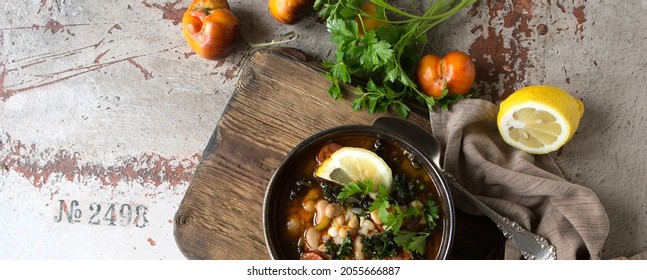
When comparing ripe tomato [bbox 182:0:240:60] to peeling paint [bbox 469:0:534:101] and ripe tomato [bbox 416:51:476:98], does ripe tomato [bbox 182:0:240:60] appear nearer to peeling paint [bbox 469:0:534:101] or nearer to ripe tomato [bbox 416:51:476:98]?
ripe tomato [bbox 416:51:476:98]

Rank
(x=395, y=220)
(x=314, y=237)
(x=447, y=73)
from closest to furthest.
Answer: (x=395, y=220) → (x=314, y=237) → (x=447, y=73)

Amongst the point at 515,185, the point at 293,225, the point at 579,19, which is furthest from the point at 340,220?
the point at 579,19

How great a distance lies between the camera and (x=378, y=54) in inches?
76.0

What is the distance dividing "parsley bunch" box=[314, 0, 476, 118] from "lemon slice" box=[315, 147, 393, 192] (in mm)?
224

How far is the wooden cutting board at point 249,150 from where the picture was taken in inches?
81.3

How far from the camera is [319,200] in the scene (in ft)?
6.24

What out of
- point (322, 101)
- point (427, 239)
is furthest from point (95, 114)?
point (427, 239)

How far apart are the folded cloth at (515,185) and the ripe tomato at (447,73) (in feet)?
0.19

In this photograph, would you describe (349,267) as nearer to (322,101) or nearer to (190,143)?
(322,101)

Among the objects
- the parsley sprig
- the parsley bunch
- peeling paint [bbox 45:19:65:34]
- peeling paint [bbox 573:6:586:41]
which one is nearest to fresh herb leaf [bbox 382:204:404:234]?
the parsley sprig

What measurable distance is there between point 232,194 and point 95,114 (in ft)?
2.10

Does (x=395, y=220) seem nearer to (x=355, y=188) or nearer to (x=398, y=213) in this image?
(x=398, y=213)

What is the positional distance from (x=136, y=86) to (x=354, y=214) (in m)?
0.96

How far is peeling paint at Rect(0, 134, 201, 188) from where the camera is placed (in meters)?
2.30
